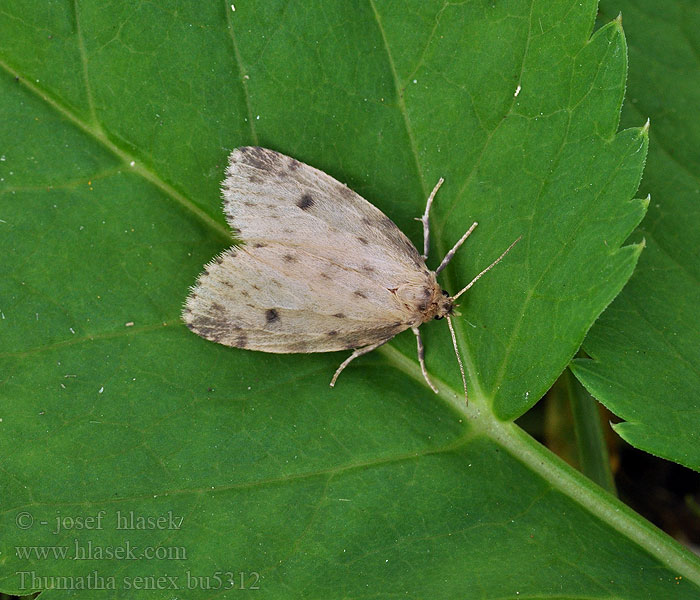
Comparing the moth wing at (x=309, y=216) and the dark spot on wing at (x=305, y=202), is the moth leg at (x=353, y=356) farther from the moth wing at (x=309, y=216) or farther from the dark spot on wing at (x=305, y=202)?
the dark spot on wing at (x=305, y=202)

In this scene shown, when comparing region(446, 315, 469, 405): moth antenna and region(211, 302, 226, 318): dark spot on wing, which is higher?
region(446, 315, 469, 405): moth antenna

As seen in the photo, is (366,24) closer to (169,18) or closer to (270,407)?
(169,18)

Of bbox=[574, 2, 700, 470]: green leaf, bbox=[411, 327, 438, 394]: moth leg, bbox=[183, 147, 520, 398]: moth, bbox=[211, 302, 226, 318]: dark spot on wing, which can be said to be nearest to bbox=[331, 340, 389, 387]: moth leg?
bbox=[183, 147, 520, 398]: moth

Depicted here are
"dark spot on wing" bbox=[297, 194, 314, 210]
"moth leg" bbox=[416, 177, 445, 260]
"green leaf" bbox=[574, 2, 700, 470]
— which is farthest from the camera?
"dark spot on wing" bbox=[297, 194, 314, 210]

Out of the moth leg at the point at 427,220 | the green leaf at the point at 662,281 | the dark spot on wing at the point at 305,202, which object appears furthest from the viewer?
the dark spot on wing at the point at 305,202

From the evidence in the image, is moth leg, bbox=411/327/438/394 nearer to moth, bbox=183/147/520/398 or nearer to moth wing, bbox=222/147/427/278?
moth, bbox=183/147/520/398

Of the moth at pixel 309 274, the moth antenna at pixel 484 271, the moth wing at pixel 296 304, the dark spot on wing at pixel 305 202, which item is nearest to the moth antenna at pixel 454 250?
the moth at pixel 309 274

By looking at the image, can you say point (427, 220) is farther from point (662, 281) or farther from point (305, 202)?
point (662, 281)

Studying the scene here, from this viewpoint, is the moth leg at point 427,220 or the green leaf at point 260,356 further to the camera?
the moth leg at point 427,220

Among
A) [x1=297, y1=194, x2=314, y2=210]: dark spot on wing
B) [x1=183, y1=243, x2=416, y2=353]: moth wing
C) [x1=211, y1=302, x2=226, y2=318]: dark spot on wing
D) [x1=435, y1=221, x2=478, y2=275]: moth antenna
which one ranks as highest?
[x1=435, y1=221, x2=478, y2=275]: moth antenna
